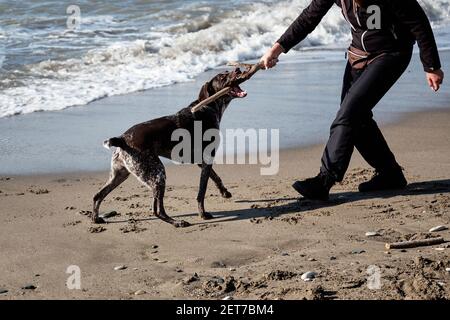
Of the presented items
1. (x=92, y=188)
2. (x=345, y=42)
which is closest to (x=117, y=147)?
(x=92, y=188)

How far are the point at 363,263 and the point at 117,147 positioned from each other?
2.29 meters

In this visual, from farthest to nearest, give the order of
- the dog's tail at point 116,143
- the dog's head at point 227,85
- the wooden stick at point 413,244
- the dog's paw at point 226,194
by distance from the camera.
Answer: the dog's paw at point 226,194, the dog's head at point 227,85, the dog's tail at point 116,143, the wooden stick at point 413,244

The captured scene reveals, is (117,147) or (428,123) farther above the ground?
(117,147)

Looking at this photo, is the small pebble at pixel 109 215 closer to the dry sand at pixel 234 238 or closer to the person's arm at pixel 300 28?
the dry sand at pixel 234 238

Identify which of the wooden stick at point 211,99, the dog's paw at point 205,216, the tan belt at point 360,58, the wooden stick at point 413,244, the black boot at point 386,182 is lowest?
the dog's paw at point 205,216

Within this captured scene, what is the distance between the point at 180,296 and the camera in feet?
15.8

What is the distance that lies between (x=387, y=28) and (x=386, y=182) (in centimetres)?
144

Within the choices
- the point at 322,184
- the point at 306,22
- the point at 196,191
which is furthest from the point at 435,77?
the point at 196,191

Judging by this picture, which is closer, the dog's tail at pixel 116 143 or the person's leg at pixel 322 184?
the dog's tail at pixel 116 143

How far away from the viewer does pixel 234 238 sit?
6.05 meters

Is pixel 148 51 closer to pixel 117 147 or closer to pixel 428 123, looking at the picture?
pixel 428 123

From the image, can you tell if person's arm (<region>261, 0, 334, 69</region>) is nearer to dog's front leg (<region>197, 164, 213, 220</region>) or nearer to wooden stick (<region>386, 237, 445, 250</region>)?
dog's front leg (<region>197, 164, 213, 220</region>)

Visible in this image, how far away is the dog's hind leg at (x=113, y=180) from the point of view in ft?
21.6

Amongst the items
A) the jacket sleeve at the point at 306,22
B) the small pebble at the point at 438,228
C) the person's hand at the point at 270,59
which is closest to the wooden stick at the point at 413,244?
the small pebble at the point at 438,228
